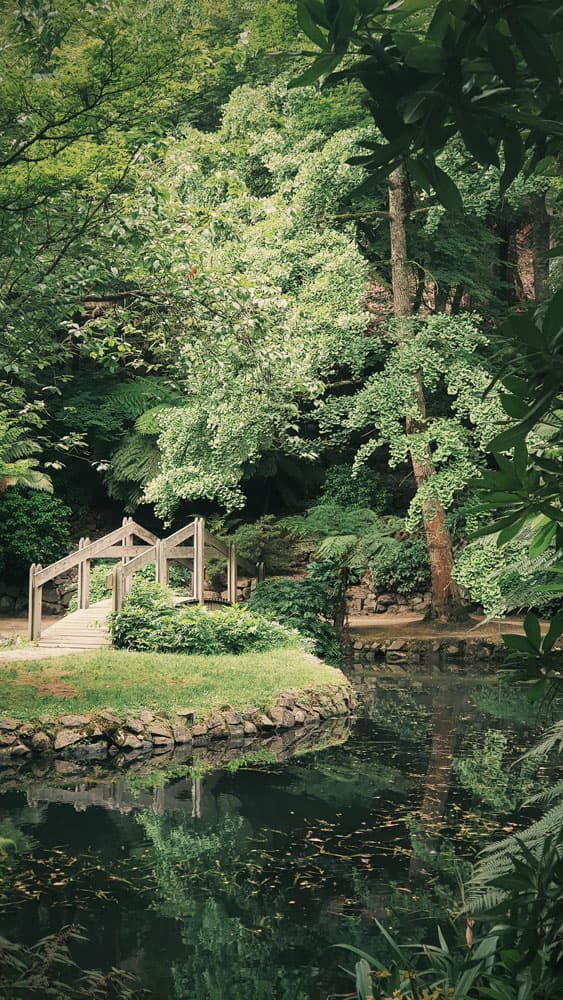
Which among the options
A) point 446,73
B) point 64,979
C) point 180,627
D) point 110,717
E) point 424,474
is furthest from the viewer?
point 424,474

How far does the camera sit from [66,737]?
27.2ft

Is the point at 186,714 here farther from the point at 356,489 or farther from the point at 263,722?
the point at 356,489

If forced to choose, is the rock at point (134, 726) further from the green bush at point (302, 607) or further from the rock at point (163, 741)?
the green bush at point (302, 607)

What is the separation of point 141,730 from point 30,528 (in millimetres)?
9537

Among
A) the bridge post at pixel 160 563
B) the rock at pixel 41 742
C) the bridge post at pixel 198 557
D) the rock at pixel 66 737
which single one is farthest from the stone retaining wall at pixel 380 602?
the rock at pixel 41 742

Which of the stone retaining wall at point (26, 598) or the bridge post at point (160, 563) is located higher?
the bridge post at point (160, 563)

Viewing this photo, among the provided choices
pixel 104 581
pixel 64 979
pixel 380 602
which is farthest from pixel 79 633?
pixel 64 979

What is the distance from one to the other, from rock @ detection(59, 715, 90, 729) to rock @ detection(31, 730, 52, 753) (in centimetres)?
19

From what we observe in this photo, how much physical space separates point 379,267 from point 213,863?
13.5 m

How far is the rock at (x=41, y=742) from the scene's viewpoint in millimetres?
8203

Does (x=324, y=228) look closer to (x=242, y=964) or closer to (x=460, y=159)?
(x=460, y=159)

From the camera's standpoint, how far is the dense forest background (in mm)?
5867

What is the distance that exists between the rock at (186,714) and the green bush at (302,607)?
174 inches

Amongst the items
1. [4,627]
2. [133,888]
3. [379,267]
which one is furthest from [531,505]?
[379,267]
